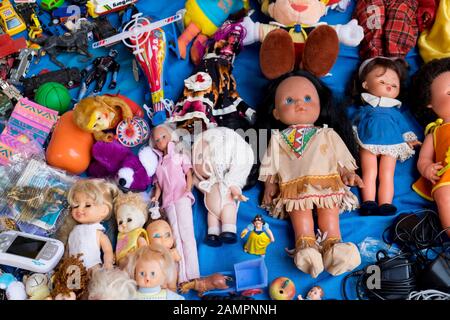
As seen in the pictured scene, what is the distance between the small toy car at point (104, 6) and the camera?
239cm

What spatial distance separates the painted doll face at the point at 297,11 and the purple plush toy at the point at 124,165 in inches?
30.5

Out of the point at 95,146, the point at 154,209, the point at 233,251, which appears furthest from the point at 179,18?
the point at 233,251

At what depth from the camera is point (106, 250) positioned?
175 centimetres

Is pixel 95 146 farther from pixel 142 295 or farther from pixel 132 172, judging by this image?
pixel 142 295

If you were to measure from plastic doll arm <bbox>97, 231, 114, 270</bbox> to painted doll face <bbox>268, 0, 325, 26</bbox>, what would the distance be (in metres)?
1.12

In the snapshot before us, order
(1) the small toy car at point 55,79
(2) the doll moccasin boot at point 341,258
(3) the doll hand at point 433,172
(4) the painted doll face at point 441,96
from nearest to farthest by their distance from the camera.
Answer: (2) the doll moccasin boot at point 341,258, (3) the doll hand at point 433,172, (4) the painted doll face at point 441,96, (1) the small toy car at point 55,79

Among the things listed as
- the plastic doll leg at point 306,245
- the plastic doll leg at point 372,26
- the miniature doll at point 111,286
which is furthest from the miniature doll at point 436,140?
the miniature doll at point 111,286

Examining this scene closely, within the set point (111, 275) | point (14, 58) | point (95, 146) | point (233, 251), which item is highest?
point (14, 58)

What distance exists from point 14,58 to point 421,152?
5.59ft

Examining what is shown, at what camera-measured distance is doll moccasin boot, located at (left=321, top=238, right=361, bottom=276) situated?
5.39ft

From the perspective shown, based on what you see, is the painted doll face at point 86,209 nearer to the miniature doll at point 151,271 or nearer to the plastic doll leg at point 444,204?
the miniature doll at point 151,271

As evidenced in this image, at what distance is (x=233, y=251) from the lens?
181 centimetres

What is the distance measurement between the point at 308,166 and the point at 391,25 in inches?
31.5

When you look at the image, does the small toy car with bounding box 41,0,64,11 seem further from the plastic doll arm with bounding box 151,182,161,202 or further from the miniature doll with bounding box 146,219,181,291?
the miniature doll with bounding box 146,219,181,291
